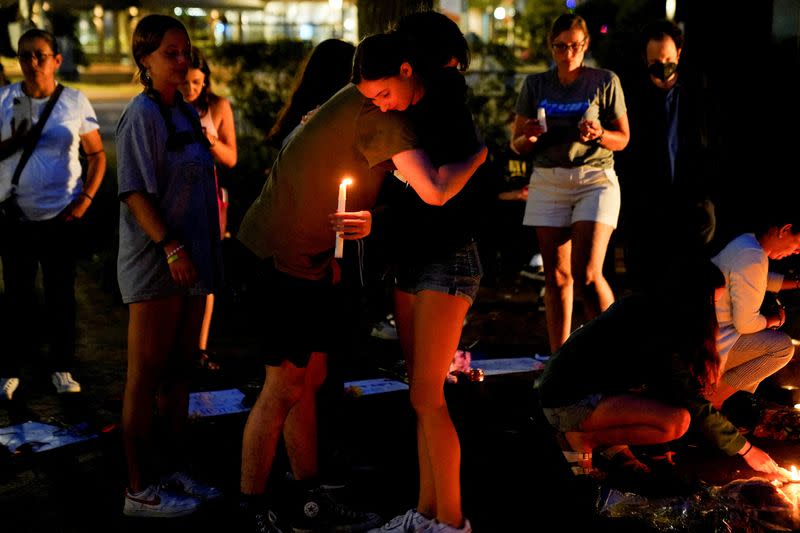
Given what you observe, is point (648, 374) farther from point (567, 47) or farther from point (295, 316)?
point (567, 47)

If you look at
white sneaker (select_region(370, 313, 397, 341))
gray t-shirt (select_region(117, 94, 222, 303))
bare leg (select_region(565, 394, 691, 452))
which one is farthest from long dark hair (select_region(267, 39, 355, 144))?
white sneaker (select_region(370, 313, 397, 341))

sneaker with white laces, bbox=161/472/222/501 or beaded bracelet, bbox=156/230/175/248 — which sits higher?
beaded bracelet, bbox=156/230/175/248

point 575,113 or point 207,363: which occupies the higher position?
point 575,113

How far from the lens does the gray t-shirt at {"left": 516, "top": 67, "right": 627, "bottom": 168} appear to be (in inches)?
256

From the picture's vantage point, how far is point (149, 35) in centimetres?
450

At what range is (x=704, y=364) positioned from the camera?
485 cm

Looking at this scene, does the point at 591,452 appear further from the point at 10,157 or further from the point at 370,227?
the point at 10,157

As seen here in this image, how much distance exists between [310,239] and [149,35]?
122cm

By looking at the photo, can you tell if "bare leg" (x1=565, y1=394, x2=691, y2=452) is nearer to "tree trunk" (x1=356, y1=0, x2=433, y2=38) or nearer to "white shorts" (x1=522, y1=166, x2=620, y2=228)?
"white shorts" (x1=522, y1=166, x2=620, y2=228)

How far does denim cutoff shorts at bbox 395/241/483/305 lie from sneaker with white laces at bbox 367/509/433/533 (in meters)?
0.92

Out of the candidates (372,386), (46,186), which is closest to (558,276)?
(372,386)

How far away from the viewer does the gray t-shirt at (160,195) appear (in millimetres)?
4414

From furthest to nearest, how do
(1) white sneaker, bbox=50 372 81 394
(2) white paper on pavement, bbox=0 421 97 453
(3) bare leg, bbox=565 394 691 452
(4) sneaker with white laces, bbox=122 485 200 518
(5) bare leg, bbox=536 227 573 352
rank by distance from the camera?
(5) bare leg, bbox=536 227 573 352 < (1) white sneaker, bbox=50 372 81 394 < (2) white paper on pavement, bbox=0 421 97 453 < (3) bare leg, bbox=565 394 691 452 < (4) sneaker with white laces, bbox=122 485 200 518

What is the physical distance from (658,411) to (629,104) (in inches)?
116
